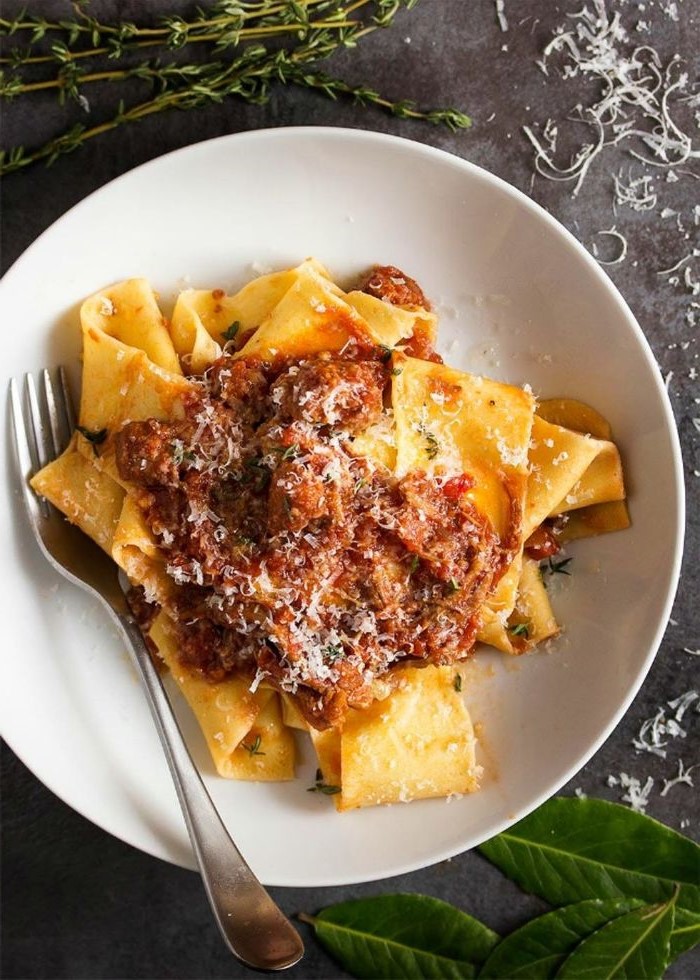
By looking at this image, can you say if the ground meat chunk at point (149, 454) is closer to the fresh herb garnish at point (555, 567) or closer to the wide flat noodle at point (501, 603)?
the wide flat noodle at point (501, 603)

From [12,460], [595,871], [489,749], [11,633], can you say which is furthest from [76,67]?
[595,871]

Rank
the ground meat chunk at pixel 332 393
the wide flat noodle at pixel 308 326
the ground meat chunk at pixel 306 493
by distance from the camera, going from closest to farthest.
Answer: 1. the ground meat chunk at pixel 306 493
2. the ground meat chunk at pixel 332 393
3. the wide flat noodle at pixel 308 326

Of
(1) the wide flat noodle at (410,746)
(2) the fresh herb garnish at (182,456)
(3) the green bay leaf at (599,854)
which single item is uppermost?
(2) the fresh herb garnish at (182,456)

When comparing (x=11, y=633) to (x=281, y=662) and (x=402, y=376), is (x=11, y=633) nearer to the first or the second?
(x=281, y=662)

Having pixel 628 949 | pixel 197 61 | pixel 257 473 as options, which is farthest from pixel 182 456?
pixel 628 949

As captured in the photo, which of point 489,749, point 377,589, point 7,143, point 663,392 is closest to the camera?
point 377,589

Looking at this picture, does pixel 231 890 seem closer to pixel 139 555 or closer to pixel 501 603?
pixel 139 555

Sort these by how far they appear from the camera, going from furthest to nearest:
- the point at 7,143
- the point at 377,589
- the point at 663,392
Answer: the point at 7,143 → the point at 663,392 → the point at 377,589

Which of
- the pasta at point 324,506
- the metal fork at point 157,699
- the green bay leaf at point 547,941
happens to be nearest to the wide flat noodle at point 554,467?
the pasta at point 324,506
